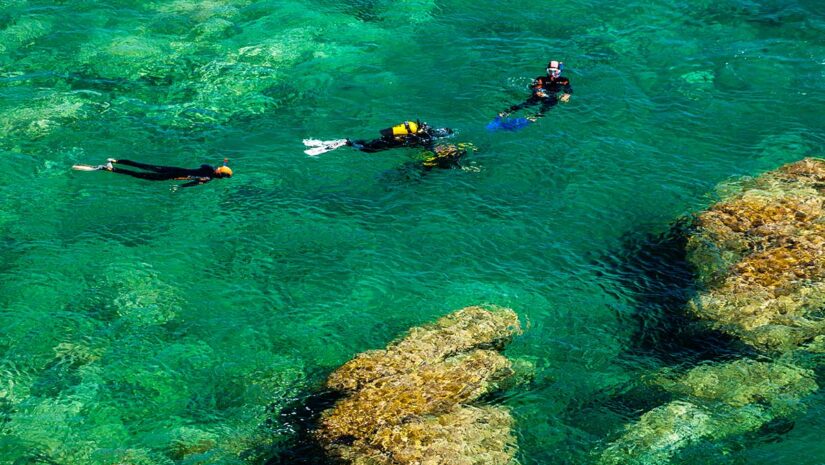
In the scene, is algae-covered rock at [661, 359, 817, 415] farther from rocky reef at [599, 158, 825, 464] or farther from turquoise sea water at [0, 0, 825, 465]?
turquoise sea water at [0, 0, 825, 465]

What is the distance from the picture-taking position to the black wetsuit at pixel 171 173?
1828cm

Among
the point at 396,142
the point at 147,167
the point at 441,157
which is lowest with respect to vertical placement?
the point at 147,167

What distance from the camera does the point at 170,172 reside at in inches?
733

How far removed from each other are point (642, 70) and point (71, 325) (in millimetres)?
15790

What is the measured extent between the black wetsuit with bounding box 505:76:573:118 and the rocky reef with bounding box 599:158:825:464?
5.05 m

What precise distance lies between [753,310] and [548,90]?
8405mm

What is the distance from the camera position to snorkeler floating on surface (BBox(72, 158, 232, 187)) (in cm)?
1814

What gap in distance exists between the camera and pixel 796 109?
69.4 feet

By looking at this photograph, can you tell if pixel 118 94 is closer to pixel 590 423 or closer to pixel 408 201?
pixel 408 201

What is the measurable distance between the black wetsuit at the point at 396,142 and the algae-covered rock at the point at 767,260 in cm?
626

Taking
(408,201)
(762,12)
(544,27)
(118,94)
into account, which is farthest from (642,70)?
(118,94)

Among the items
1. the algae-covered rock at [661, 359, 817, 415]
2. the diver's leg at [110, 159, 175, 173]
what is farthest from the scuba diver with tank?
the algae-covered rock at [661, 359, 817, 415]

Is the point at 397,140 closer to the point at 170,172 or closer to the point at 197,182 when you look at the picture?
the point at 197,182

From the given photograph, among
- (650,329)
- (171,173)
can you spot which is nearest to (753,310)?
(650,329)
